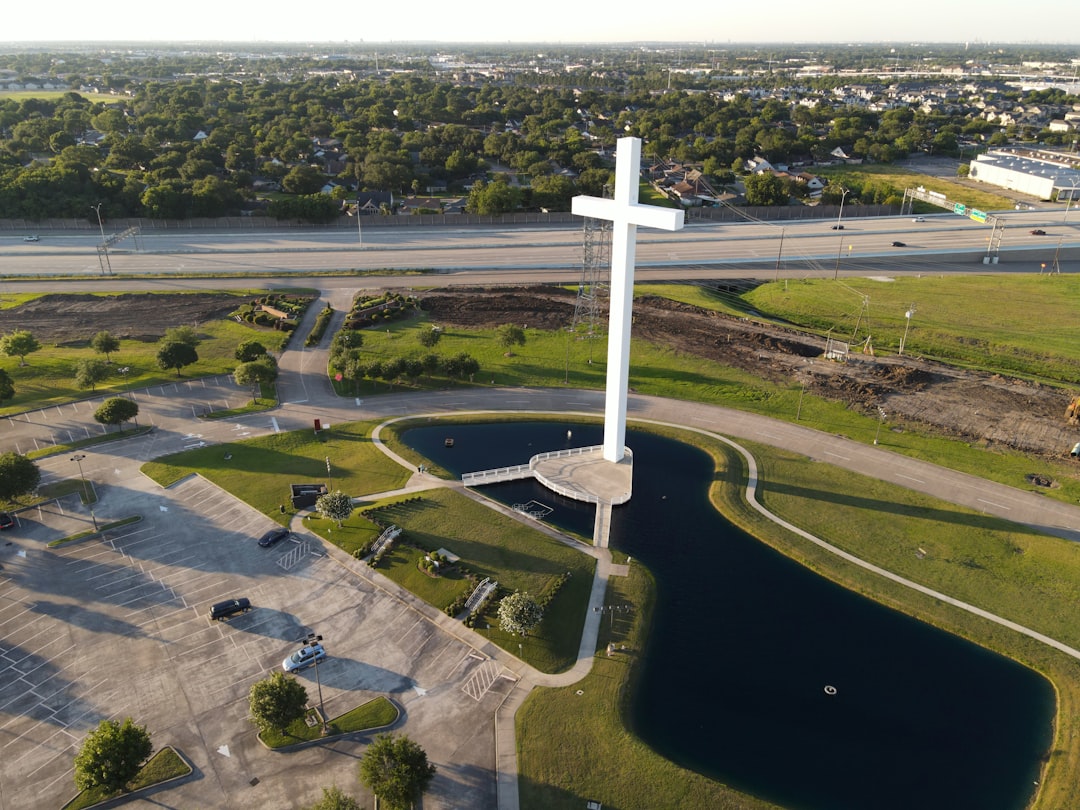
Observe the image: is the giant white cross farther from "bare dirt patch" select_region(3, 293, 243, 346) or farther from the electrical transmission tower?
"bare dirt patch" select_region(3, 293, 243, 346)

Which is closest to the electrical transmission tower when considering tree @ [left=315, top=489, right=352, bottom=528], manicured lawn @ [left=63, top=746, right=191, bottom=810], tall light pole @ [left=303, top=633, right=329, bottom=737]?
tree @ [left=315, top=489, right=352, bottom=528]

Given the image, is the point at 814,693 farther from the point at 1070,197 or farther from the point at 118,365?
the point at 1070,197

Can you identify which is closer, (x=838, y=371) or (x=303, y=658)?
(x=303, y=658)

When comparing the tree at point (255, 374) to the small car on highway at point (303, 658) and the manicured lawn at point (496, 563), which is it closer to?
the manicured lawn at point (496, 563)

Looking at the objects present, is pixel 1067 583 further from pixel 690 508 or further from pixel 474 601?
pixel 474 601

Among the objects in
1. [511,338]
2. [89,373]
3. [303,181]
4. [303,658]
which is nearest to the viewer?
[303,658]

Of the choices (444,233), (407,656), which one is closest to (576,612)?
(407,656)

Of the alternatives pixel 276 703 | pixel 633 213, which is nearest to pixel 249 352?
pixel 633 213
